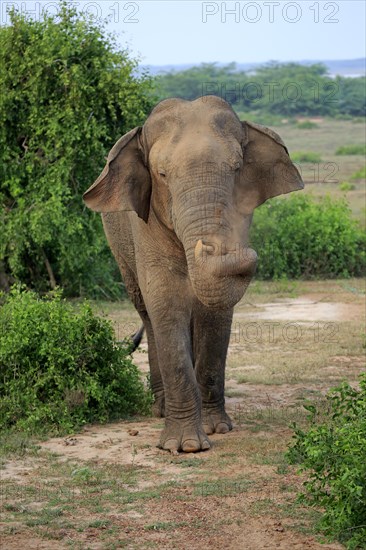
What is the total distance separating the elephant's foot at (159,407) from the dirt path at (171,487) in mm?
109

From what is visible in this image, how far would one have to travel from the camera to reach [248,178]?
7449mm

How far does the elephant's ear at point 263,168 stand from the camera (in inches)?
292

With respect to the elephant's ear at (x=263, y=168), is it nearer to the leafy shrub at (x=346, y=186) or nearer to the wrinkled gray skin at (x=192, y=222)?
the wrinkled gray skin at (x=192, y=222)

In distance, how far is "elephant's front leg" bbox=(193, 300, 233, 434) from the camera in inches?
295

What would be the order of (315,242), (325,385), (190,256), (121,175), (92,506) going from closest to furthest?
(92,506) < (190,256) < (121,175) < (325,385) < (315,242)

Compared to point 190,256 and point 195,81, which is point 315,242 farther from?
point 195,81

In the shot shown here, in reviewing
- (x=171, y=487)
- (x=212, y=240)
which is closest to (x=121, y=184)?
(x=212, y=240)

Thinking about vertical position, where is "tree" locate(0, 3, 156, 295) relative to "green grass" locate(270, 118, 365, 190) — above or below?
above

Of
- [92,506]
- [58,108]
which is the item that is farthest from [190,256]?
[58,108]

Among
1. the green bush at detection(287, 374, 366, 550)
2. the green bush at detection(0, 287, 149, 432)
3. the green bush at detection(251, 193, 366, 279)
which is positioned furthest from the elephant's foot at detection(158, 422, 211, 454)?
the green bush at detection(251, 193, 366, 279)

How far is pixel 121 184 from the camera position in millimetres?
7320

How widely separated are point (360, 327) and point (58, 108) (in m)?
4.24

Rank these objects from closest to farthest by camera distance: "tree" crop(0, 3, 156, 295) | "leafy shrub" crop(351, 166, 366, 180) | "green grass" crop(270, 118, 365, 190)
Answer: "tree" crop(0, 3, 156, 295) < "leafy shrub" crop(351, 166, 366, 180) < "green grass" crop(270, 118, 365, 190)

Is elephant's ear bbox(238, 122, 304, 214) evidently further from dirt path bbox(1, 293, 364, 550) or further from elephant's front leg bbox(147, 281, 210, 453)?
dirt path bbox(1, 293, 364, 550)
